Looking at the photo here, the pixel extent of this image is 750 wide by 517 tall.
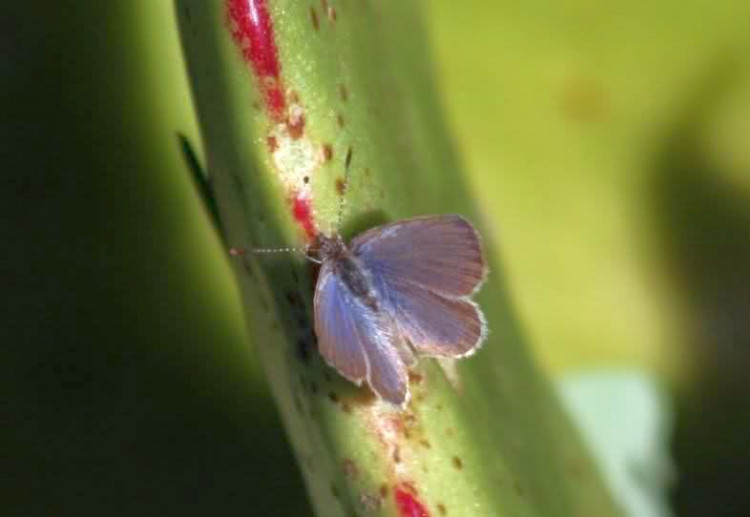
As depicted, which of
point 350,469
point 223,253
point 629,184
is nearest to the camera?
point 350,469

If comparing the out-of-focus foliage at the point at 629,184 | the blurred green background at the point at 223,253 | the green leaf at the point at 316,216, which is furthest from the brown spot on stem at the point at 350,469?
Result: the out-of-focus foliage at the point at 629,184

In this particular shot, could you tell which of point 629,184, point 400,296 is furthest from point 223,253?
point 629,184

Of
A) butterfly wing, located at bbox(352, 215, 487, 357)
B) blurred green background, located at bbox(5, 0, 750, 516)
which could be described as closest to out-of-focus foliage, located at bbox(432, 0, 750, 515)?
blurred green background, located at bbox(5, 0, 750, 516)

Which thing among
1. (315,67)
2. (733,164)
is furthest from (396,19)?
(733,164)

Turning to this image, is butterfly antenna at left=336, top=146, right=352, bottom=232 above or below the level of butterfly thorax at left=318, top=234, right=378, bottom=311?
above

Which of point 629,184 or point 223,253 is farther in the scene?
point 629,184

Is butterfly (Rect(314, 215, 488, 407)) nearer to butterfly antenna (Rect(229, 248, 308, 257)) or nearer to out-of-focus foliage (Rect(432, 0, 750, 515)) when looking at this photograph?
butterfly antenna (Rect(229, 248, 308, 257))

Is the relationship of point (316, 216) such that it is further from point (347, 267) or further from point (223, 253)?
point (223, 253)

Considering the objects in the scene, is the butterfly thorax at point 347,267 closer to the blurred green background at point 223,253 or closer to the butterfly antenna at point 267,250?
the butterfly antenna at point 267,250
